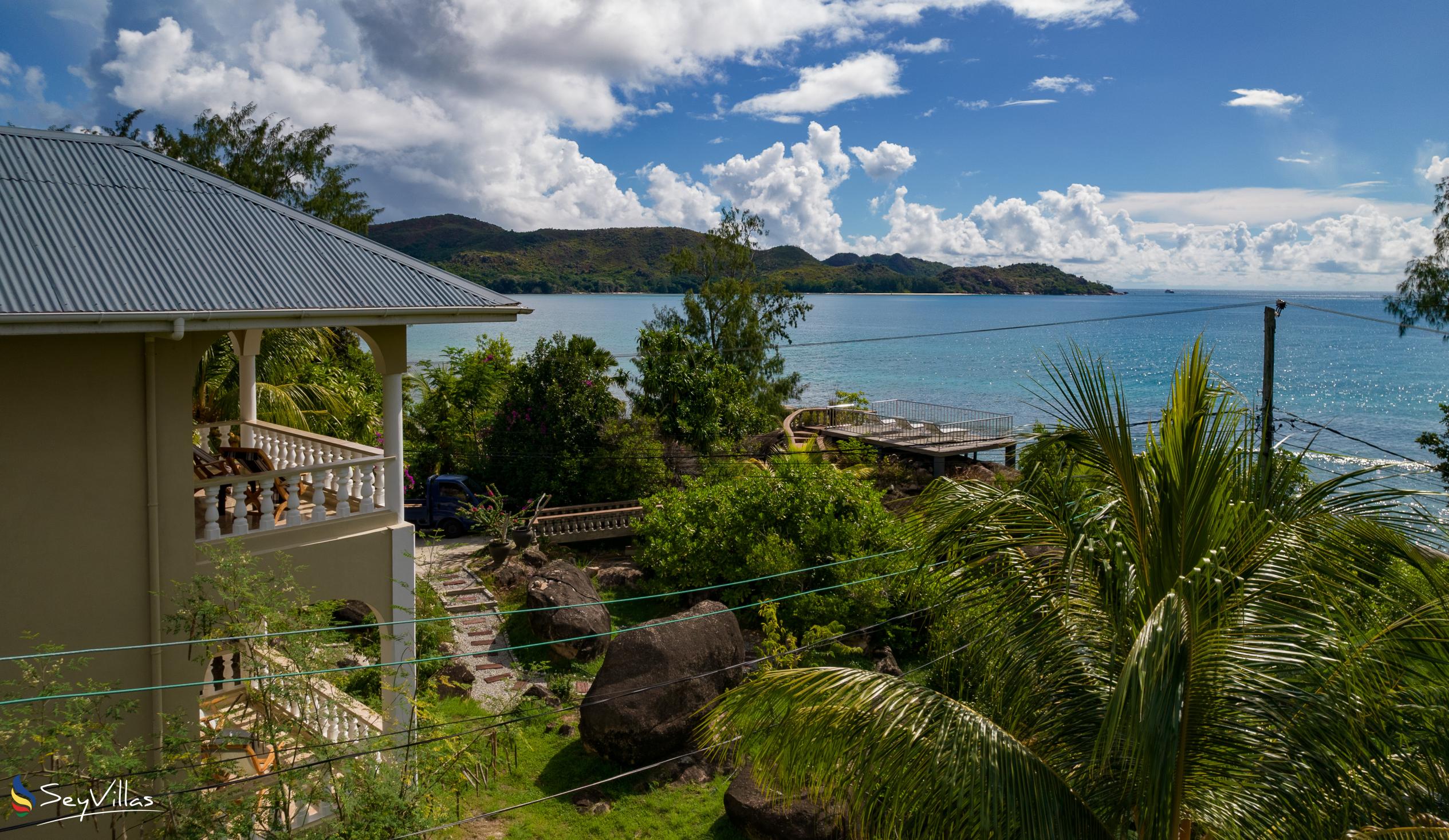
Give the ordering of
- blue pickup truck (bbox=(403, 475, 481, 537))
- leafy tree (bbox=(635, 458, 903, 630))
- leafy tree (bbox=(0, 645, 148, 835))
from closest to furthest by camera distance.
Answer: leafy tree (bbox=(0, 645, 148, 835))
leafy tree (bbox=(635, 458, 903, 630))
blue pickup truck (bbox=(403, 475, 481, 537))

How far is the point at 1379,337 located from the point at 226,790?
183 m

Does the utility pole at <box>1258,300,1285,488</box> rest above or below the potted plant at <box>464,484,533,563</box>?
above

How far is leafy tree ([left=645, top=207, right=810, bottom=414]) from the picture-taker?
4569 cm

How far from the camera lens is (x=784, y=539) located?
18.3m

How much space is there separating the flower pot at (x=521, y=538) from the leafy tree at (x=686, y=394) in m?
6.93

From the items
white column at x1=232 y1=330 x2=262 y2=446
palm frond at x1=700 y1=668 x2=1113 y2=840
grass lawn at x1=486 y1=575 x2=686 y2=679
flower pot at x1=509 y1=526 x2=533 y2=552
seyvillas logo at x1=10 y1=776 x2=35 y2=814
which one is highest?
white column at x1=232 y1=330 x2=262 y2=446

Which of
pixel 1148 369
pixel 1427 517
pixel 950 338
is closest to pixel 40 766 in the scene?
pixel 1427 517

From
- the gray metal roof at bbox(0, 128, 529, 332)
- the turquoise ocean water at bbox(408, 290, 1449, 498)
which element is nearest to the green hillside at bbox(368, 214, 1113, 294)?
the turquoise ocean water at bbox(408, 290, 1449, 498)

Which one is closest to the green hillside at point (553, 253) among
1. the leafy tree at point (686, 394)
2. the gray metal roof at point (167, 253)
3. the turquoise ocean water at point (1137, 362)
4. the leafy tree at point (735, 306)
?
the turquoise ocean water at point (1137, 362)

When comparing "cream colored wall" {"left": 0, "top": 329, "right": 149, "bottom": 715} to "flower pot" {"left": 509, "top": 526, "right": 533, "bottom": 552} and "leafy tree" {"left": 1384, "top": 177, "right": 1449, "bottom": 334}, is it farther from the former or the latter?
"leafy tree" {"left": 1384, "top": 177, "right": 1449, "bottom": 334}

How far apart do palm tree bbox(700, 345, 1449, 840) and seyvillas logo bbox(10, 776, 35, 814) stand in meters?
5.81

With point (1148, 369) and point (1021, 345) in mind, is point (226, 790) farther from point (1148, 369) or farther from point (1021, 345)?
point (1021, 345)

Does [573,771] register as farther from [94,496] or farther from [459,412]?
Answer: [459,412]

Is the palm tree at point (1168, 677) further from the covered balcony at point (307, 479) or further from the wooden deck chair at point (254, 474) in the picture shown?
the wooden deck chair at point (254, 474)
